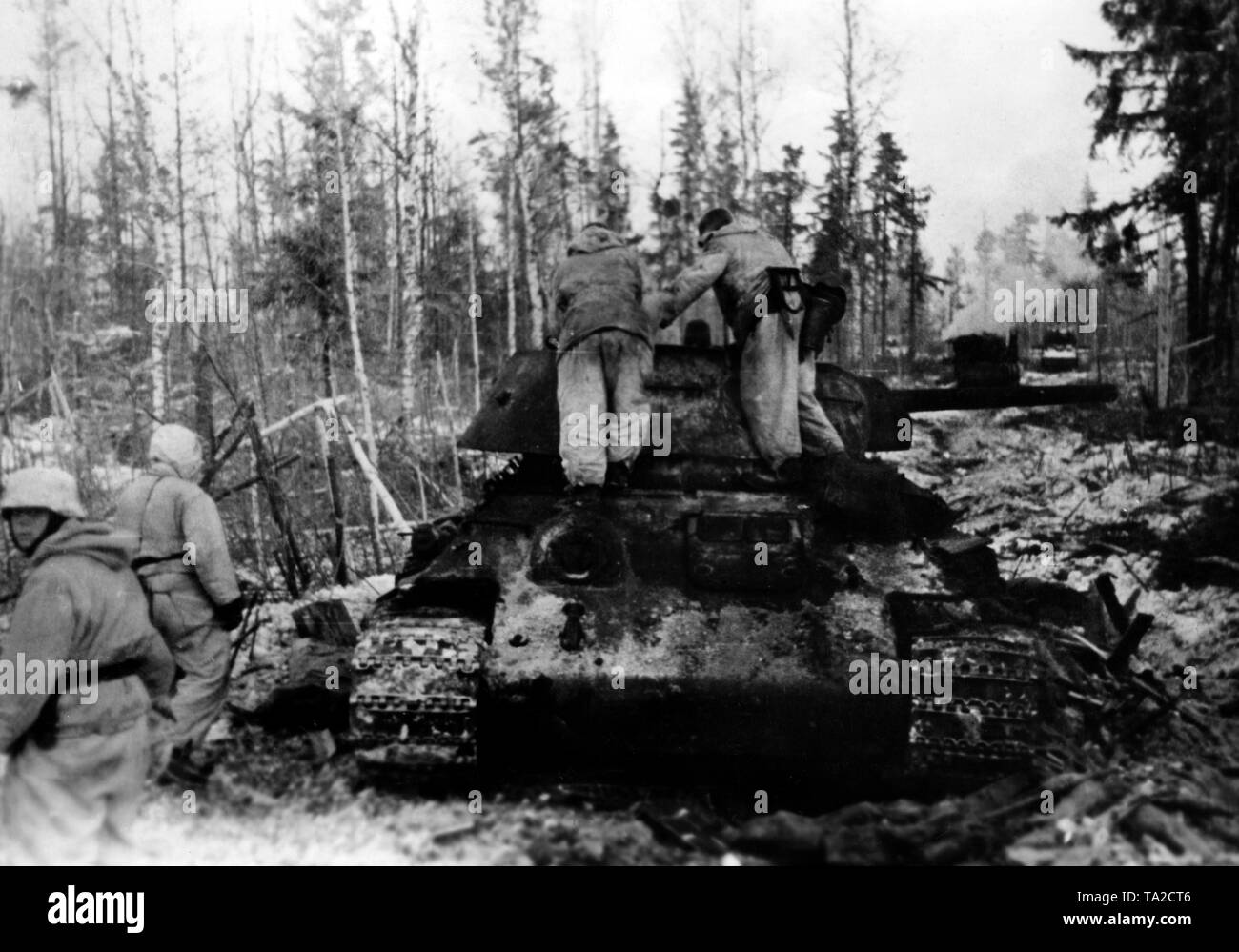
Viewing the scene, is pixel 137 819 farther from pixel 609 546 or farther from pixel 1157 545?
pixel 1157 545

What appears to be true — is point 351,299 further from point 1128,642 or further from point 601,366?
point 1128,642

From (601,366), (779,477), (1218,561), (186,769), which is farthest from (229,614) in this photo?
(1218,561)

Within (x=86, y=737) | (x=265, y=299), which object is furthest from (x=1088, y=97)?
(x=265, y=299)

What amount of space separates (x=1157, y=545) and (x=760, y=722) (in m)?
5.80

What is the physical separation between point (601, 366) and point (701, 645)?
1618 millimetres

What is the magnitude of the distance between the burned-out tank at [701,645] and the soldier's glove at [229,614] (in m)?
0.80

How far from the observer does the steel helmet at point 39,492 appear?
3574 millimetres

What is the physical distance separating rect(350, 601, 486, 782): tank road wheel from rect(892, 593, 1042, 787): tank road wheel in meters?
1.80

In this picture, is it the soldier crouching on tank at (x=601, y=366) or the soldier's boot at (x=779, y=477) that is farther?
the soldier's boot at (x=779, y=477)

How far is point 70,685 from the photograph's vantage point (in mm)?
3648

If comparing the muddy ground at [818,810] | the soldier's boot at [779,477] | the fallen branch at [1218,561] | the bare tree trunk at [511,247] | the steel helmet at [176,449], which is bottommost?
the muddy ground at [818,810]

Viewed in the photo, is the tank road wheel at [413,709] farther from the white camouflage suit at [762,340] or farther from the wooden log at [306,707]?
the white camouflage suit at [762,340]

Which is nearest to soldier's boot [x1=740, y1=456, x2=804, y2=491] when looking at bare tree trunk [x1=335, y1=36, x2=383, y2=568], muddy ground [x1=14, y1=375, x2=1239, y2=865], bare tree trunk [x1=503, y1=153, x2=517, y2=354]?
muddy ground [x1=14, y1=375, x2=1239, y2=865]

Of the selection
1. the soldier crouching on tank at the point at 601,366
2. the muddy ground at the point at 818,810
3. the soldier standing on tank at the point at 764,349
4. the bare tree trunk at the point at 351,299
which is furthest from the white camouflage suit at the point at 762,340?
the bare tree trunk at the point at 351,299
